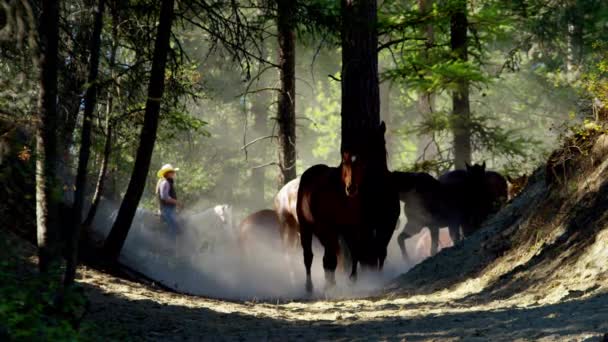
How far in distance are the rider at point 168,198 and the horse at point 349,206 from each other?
851cm

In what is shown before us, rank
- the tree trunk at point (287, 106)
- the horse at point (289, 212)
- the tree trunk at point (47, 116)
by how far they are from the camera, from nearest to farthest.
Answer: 1. the tree trunk at point (47, 116)
2. the horse at point (289, 212)
3. the tree trunk at point (287, 106)

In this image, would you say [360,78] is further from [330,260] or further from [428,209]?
[428,209]

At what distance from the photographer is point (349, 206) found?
46.5 feet

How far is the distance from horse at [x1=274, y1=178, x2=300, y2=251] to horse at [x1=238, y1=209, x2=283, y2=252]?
359cm

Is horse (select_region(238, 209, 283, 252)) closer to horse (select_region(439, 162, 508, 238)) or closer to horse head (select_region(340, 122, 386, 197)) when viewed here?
horse (select_region(439, 162, 508, 238))

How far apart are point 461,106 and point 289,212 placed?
30.6 ft

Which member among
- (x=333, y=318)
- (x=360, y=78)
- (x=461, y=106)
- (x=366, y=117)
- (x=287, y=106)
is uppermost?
(x=461, y=106)

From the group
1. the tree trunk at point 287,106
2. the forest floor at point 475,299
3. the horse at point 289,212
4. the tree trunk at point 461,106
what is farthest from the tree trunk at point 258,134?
the forest floor at point 475,299

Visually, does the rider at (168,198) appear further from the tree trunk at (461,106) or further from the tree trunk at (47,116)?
the tree trunk at (47,116)

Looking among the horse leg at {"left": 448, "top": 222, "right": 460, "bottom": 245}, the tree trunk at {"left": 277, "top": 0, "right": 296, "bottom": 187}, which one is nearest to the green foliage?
the horse leg at {"left": 448, "top": 222, "right": 460, "bottom": 245}

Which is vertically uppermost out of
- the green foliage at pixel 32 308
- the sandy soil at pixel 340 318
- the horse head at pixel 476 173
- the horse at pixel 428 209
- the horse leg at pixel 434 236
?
the horse head at pixel 476 173

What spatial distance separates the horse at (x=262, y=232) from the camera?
874 inches

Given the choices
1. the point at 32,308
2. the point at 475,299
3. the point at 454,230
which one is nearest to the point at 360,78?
the point at 475,299

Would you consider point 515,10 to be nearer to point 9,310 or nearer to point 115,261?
point 115,261
